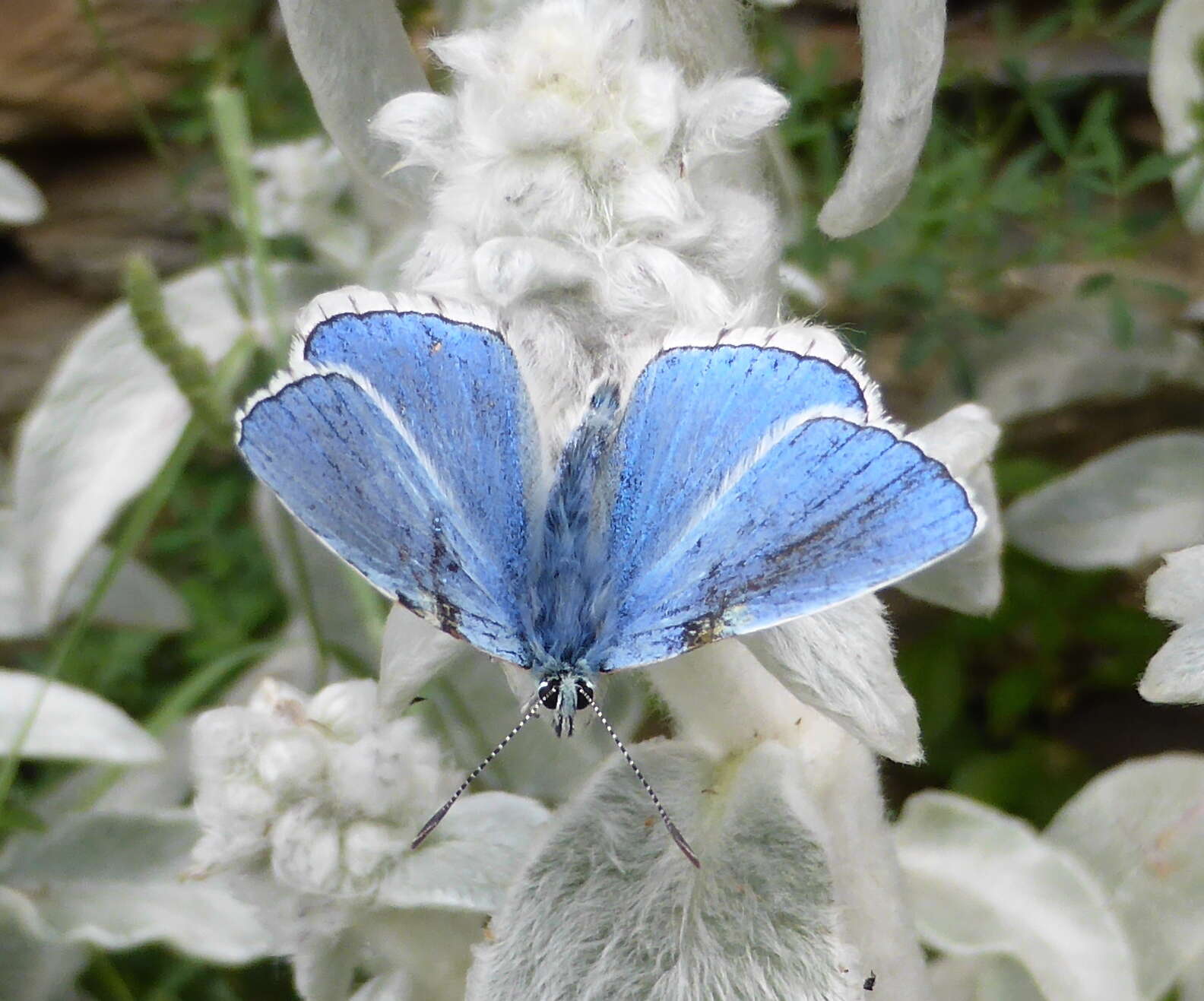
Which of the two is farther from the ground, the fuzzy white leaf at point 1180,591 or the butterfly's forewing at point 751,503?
the butterfly's forewing at point 751,503

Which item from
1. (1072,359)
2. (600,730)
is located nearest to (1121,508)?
(1072,359)

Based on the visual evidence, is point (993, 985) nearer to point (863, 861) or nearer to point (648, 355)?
point (863, 861)

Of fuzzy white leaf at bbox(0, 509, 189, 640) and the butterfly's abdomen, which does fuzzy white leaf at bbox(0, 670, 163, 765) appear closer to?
fuzzy white leaf at bbox(0, 509, 189, 640)

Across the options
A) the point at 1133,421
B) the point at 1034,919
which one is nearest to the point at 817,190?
the point at 1133,421

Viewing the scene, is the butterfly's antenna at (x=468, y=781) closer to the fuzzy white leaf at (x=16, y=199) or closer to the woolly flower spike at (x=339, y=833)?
the woolly flower spike at (x=339, y=833)

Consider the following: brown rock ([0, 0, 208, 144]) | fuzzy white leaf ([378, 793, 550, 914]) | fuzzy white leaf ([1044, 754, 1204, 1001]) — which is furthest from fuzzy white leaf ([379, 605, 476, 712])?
brown rock ([0, 0, 208, 144])

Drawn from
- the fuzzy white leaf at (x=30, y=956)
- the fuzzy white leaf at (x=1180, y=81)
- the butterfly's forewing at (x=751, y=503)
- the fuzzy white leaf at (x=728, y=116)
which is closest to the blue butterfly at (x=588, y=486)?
the butterfly's forewing at (x=751, y=503)
